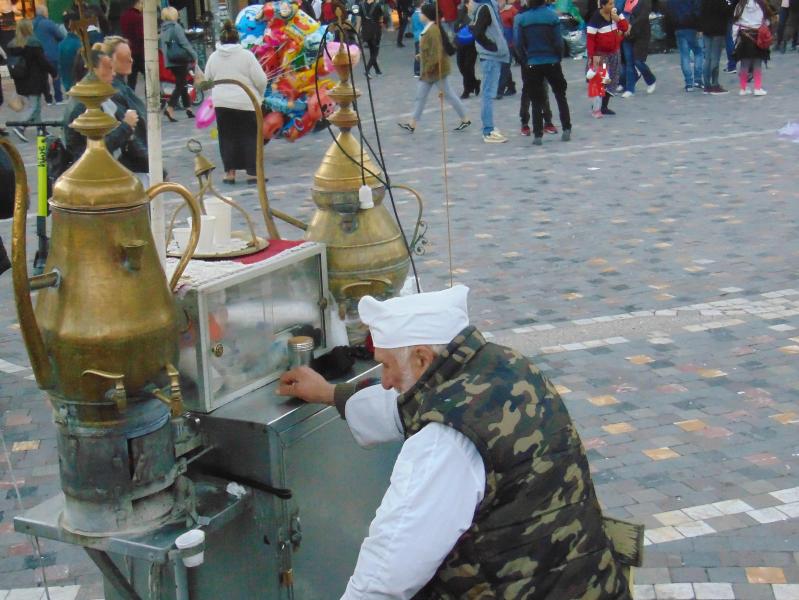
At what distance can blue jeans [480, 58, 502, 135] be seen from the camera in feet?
38.7

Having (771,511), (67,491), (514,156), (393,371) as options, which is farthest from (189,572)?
(514,156)

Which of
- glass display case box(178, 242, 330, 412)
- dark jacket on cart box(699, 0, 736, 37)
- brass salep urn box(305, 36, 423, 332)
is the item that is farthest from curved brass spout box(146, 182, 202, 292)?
dark jacket on cart box(699, 0, 736, 37)

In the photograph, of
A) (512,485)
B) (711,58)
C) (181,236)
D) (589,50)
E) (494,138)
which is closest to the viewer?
(512,485)

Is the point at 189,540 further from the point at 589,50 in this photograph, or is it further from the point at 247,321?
the point at 589,50

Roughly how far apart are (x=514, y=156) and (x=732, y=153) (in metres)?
2.24

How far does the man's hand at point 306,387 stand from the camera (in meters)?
2.65

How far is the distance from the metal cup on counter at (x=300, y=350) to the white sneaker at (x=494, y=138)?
929 cm

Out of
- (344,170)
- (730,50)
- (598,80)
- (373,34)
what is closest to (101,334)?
(344,170)

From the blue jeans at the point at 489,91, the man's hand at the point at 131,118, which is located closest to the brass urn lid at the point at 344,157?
the man's hand at the point at 131,118

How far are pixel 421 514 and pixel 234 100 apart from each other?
8333mm

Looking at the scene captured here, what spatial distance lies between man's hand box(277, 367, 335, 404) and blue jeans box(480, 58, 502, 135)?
940 centimetres

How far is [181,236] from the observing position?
289 centimetres

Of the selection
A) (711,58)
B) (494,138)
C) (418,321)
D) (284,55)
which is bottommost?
(494,138)

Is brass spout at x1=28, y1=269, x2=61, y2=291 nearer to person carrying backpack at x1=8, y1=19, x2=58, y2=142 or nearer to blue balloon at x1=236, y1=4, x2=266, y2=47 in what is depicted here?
blue balloon at x1=236, y1=4, x2=266, y2=47
